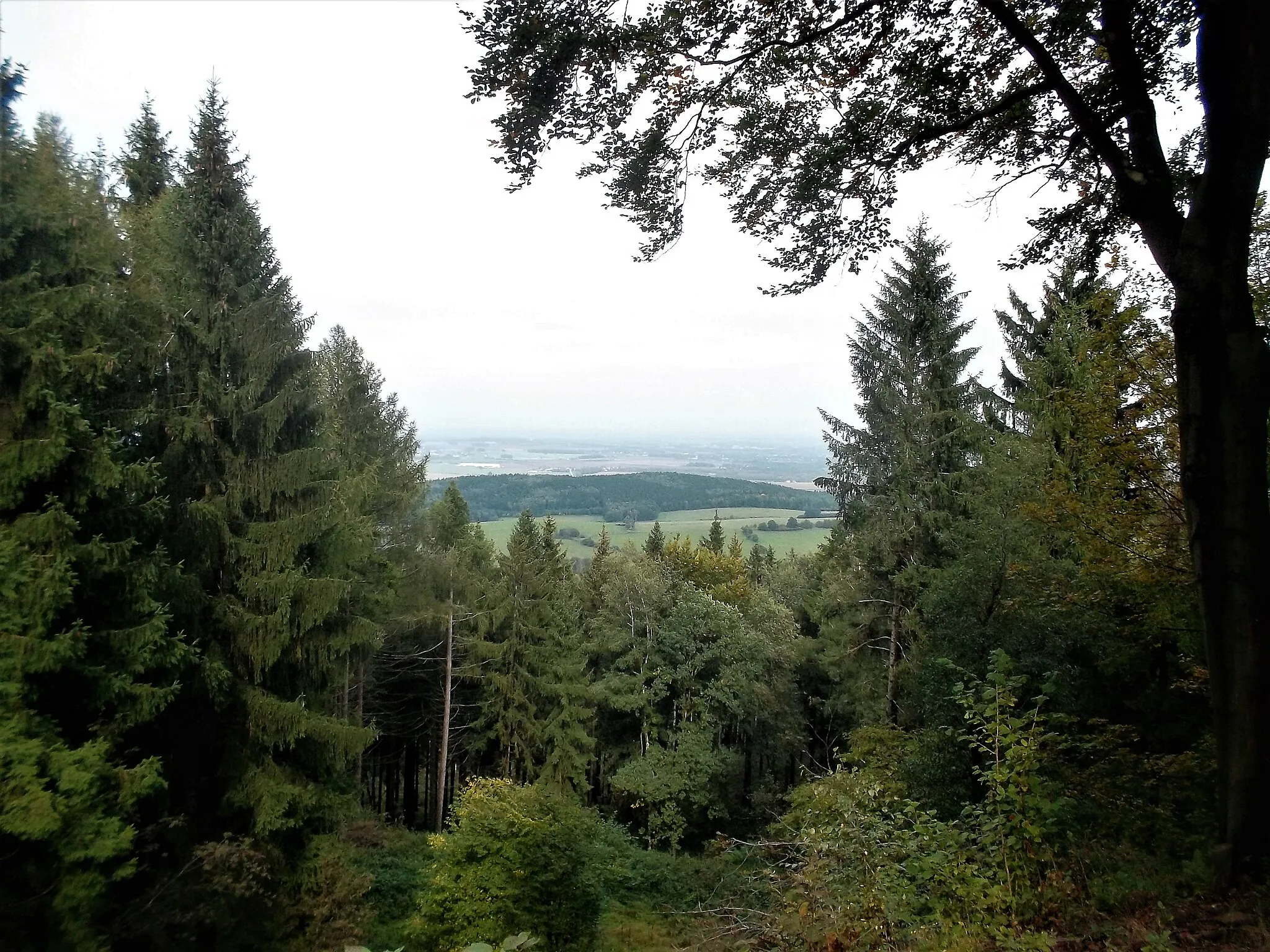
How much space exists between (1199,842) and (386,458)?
56.0ft

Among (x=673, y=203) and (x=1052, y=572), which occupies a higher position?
(x=673, y=203)

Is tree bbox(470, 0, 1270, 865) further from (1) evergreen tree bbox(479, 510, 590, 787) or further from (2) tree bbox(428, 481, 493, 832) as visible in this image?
(1) evergreen tree bbox(479, 510, 590, 787)

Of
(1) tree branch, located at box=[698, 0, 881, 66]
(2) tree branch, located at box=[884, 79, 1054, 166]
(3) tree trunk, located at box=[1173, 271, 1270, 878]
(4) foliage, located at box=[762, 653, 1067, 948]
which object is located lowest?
(4) foliage, located at box=[762, 653, 1067, 948]

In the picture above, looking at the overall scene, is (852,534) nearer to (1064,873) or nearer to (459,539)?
(1064,873)

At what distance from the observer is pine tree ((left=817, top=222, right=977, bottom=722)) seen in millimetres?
12883

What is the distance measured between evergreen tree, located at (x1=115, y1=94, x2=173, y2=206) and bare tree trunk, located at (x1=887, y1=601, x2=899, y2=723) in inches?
647

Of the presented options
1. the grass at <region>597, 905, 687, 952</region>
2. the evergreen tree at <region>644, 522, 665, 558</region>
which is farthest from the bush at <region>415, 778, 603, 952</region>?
the evergreen tree at <region>644, 522, 665, 558</region>

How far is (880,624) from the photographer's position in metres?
14.5

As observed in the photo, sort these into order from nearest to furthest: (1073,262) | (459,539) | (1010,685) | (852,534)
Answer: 1. (1010,685)
2. (1073,262)
3. (852,534)
4. (459,539)

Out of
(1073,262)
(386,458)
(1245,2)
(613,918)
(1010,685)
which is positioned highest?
(1245,2)

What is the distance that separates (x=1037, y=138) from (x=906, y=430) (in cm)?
919

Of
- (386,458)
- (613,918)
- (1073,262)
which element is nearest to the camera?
(1073,262)

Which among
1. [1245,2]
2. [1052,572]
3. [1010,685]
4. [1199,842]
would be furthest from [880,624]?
[1245,2]

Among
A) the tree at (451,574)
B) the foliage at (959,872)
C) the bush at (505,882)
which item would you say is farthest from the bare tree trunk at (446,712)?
the foliage at (959,872)
